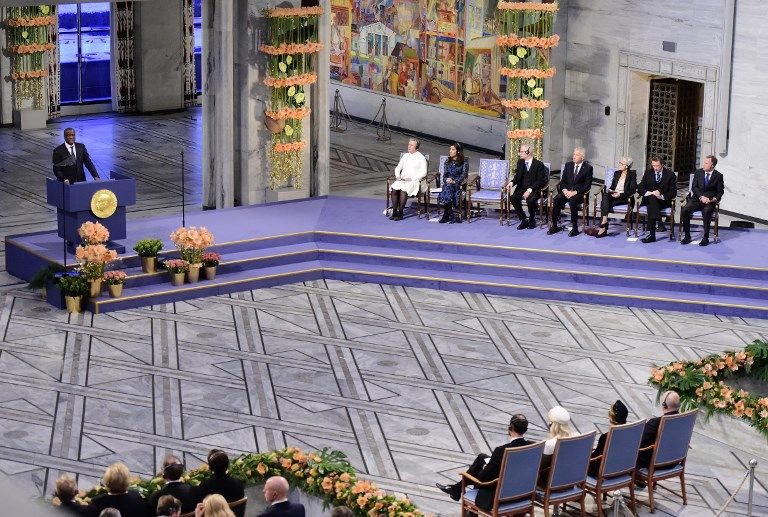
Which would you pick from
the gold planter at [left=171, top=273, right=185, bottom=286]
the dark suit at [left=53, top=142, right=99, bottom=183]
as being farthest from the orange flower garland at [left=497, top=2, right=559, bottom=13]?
the dark suit at [left=53, top=142, right=99, bottom=183]

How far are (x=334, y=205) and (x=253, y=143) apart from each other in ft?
4.20

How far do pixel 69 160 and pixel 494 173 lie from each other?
4987mm

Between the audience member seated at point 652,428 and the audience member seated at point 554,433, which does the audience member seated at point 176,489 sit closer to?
the audience member seated at point 554,433

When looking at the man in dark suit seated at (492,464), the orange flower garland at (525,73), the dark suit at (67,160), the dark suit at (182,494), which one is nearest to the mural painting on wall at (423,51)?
the orange flower garland at (525,73)

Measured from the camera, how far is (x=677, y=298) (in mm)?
11820

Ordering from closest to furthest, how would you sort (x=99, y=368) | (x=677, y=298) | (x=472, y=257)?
(x=99, y=368) → (x=677, y=298) → (x=472, y=257)

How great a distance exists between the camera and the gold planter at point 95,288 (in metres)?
11.4

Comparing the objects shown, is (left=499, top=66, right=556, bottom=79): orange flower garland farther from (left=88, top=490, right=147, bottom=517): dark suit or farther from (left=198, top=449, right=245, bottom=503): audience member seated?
(left=88, top=490, right=147, bottom=517): dark suit

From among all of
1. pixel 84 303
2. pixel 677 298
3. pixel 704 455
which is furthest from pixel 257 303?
pixel 704 455

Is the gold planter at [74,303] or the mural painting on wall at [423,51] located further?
the mural painting on wall at [423,51]

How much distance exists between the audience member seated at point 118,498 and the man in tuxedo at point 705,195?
826cm

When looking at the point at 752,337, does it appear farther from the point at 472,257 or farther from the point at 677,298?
the point at 472,257

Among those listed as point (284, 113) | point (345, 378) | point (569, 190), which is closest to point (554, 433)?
point (345, 378)

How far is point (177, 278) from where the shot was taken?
12.0m
